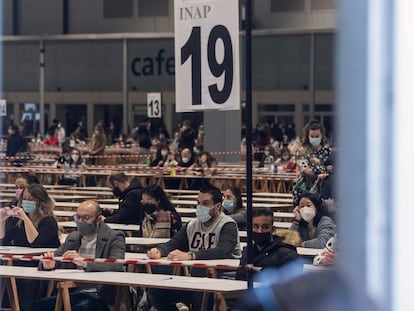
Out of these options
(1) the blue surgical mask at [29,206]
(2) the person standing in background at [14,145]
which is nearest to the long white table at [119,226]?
(1) the blue surgical mask at [29,206]

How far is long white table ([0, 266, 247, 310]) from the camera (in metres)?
7.33

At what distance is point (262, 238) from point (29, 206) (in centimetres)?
277

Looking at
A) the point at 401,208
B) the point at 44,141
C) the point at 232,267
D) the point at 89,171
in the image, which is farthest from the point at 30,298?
the point at 44,141

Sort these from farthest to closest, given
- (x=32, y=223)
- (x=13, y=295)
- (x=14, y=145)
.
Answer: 1. (x=14, y=145)
2. (x=32, y=223)
3. (x=13, y=295)

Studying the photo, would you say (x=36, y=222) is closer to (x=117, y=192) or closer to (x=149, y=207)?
(x=149, y=207)

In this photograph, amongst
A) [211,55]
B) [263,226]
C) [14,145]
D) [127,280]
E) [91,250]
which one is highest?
[211,55]

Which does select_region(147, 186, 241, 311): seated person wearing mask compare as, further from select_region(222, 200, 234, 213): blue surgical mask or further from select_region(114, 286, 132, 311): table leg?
select_region(222, 200, 234, 213): blue surgical mask

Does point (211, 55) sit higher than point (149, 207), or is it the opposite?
point (211, 55)

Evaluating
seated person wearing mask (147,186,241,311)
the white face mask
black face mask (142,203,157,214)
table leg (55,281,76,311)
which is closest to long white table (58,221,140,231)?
black face mask (142,203,157,214)

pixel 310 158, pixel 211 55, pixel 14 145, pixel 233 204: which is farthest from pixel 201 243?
pixel 14 145

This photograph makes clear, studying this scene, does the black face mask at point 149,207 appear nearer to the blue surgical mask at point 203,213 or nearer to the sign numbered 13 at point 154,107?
the blue surgical mask at point 203,213

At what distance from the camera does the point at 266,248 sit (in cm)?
758

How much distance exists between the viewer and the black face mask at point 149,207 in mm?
10546

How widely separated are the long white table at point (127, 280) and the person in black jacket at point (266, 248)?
0.19 m
